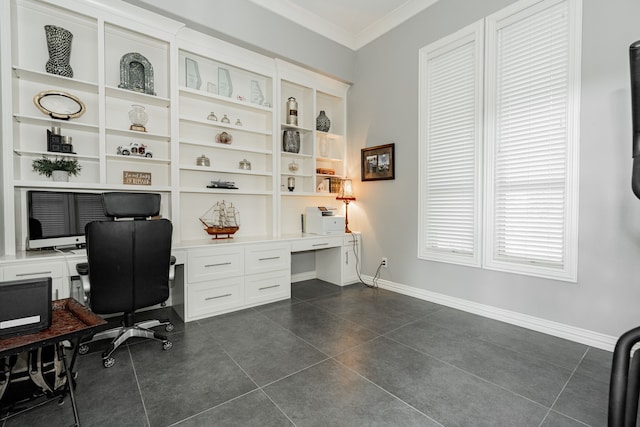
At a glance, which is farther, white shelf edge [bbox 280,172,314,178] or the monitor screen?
white shelf edge [bbox 280,172,314,178]

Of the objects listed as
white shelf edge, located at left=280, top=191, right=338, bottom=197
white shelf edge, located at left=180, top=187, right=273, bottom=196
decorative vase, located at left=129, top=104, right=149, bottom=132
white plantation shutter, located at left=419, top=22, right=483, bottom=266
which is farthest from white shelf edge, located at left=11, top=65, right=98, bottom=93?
white plantation shutter, located at left=419, top=22, right=483, bottom=266

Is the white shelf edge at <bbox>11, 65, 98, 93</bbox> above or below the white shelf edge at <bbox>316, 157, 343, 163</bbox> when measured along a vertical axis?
above

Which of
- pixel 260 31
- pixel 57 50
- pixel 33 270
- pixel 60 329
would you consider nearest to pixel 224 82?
pixel 260 31

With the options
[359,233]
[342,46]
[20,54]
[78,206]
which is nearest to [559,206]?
[359,233]

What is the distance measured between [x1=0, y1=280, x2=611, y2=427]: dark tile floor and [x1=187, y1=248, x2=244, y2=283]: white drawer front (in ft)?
1.42

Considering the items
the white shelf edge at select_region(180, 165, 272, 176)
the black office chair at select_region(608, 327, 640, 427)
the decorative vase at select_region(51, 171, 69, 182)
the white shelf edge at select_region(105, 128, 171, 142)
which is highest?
the white shelf edge at select_region(105, 128, 171, 142)

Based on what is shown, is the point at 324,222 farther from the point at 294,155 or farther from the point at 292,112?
the point at 292,112

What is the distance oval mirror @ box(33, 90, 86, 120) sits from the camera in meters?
2.49

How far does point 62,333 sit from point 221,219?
2.17 m

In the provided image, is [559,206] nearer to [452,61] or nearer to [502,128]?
[502,128]

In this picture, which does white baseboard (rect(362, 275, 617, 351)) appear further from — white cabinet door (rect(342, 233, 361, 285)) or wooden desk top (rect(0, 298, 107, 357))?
wooden desk top (rect(0, 298, 107, 357))

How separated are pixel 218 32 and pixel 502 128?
302cm

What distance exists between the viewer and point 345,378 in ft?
6.17

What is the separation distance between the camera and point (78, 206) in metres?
2.56
